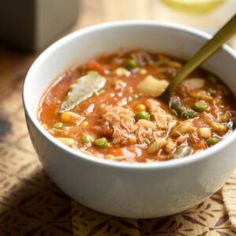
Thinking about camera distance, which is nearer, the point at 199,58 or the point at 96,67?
the point at 199,58

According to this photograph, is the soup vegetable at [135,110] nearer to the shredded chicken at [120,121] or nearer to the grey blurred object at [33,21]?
the shredded chicken at [120,121]

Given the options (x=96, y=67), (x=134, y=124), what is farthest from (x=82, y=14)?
(x=134, y=124)

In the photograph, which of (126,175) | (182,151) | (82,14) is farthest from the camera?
(82,14)

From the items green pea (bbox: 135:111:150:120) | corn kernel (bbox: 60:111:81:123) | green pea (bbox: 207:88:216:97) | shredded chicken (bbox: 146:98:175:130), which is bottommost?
corn kernel (bbox: 60:111:81:123)

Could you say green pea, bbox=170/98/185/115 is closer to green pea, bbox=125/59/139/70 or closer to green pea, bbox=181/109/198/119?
A: green pea, bbox=181/109/198/119

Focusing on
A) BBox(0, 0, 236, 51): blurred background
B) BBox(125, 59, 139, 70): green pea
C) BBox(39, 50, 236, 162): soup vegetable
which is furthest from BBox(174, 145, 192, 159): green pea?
BBox(0, 0, 236, 51): blurred background

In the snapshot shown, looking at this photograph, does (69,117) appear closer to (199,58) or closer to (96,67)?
(96,67)

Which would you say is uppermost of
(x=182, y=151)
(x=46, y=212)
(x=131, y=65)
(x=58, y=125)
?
(x=182, y=151)
